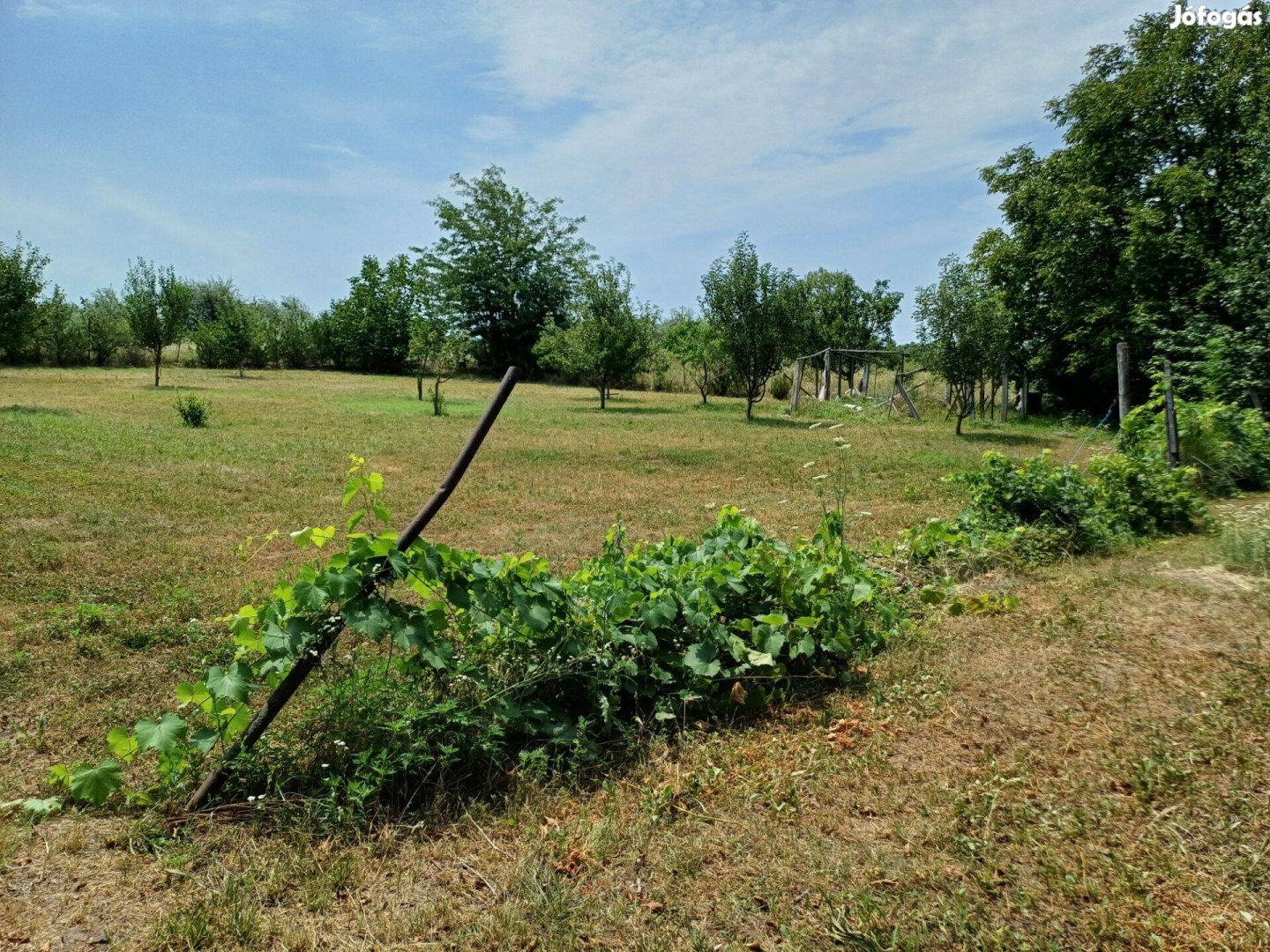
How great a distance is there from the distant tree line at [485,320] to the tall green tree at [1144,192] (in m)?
7.13

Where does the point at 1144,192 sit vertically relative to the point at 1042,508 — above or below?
above

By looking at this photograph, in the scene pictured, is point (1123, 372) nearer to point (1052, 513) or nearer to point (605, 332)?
point (1052, 513)

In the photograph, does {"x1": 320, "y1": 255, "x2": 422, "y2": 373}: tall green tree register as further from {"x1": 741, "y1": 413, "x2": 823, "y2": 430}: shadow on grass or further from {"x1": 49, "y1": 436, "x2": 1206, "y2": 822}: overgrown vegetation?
{"x1": 49, "y1": 436, "x2": 1206, "y2": 822}: overgrown vegetation

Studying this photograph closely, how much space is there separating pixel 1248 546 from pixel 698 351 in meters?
34.5

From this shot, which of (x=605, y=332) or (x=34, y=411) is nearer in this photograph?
(x=34, y=411)

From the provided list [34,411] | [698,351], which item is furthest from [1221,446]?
[698,351]

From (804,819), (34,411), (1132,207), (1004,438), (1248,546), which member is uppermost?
(1132,207)

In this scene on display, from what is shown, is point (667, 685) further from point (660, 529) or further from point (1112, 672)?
point (660, 529)

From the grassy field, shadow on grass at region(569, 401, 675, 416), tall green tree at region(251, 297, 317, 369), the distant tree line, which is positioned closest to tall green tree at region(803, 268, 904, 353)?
the distant tree line

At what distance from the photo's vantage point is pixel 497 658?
127 inches

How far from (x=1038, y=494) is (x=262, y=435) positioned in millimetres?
14025

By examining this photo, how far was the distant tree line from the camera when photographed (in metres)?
22.7

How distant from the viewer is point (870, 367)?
99.6 ft

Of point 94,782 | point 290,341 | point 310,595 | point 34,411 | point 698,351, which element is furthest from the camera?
point 290,341
